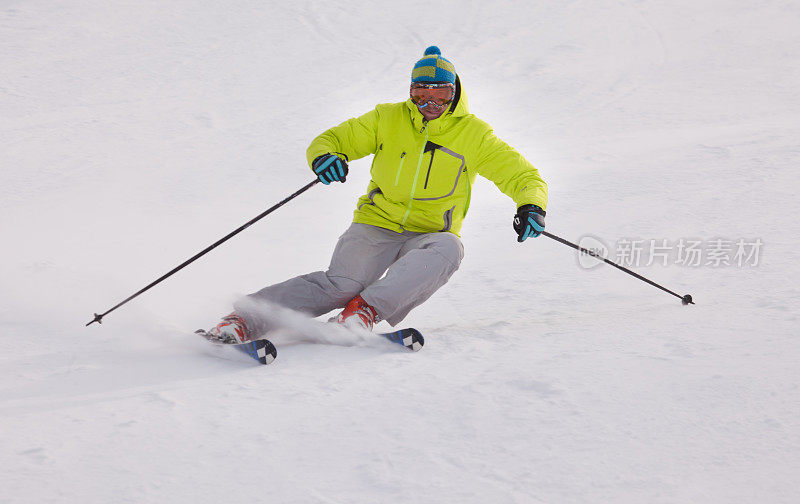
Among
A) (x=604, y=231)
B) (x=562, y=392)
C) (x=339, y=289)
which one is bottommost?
(x=562, y=392)

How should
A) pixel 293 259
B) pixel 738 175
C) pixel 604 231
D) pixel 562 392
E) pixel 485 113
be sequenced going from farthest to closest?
1. pixel 485 113
2. pixel 738 175
3. pixel 604 231
4. pixel 293 259
5. pixel 562 392

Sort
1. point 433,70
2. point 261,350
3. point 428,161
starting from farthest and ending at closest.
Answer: point 428,161, point 433,70, point 261,350

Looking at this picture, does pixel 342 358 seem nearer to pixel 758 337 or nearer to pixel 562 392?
pixel 562 392

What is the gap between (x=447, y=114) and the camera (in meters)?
3.34

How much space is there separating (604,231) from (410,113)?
211cm

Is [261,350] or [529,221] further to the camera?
[529,221]

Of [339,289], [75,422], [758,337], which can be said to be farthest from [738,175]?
[75,422]

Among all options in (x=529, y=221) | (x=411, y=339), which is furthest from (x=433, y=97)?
(x=411, y=339)

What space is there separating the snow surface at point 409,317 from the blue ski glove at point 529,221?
424 millimetres

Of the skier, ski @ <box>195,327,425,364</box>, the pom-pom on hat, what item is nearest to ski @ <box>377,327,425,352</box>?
ski @ <box>195,327,425,364</box>

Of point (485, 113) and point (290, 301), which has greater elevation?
point (485, 113)

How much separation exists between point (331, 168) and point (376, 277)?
21.5 inches

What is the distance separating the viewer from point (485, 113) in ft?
29.6

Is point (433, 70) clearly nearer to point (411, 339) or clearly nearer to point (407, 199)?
point (407, 199)
